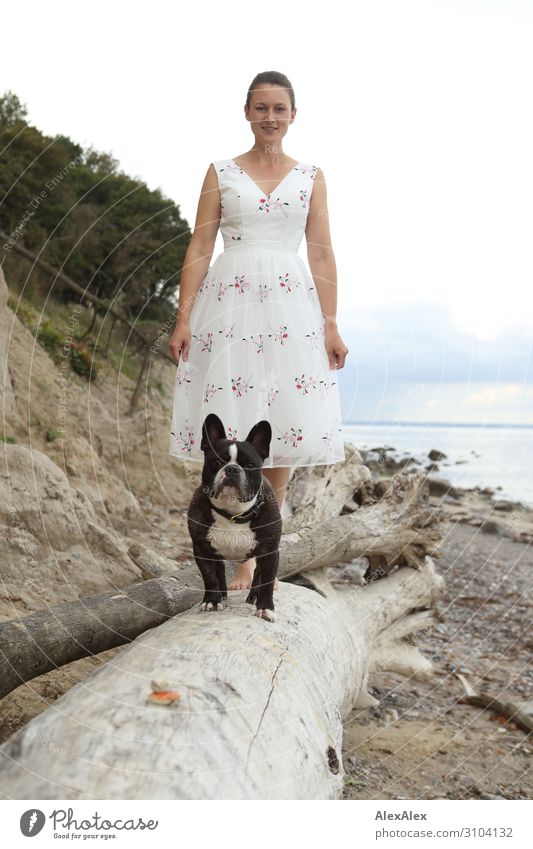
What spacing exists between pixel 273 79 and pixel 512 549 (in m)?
11.0

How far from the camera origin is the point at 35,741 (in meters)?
2.49

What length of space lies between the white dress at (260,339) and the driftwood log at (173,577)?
90cm

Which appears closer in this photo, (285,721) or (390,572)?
(285,721)

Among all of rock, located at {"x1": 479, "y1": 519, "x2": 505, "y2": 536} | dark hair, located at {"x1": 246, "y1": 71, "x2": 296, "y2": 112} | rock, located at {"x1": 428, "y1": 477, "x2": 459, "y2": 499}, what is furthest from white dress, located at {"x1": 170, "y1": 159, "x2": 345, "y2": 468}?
rock, located at {"x1": 428, "y1": 477, "x2": 459, "y2": 499}

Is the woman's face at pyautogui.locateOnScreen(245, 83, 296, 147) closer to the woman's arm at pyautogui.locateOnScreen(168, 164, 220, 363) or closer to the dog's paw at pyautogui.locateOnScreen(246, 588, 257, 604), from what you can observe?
the woman's arm at pyautogui.locateOnScreen(168, 164, 220, 363)

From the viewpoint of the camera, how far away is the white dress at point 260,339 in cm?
413

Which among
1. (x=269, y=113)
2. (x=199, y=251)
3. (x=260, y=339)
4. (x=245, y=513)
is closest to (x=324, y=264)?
(x=260, y=339)

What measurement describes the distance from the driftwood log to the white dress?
0.90 metres

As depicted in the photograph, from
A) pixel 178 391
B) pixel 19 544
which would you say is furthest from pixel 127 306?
pixel 178 391

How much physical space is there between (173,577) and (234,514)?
4.13ft

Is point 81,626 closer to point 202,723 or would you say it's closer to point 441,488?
point 202,723

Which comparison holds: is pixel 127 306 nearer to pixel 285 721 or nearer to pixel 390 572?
pixel 390 572

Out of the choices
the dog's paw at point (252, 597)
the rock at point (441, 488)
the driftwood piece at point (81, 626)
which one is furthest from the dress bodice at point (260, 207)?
the rock at point (441, 488)

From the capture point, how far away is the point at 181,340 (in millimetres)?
4082
